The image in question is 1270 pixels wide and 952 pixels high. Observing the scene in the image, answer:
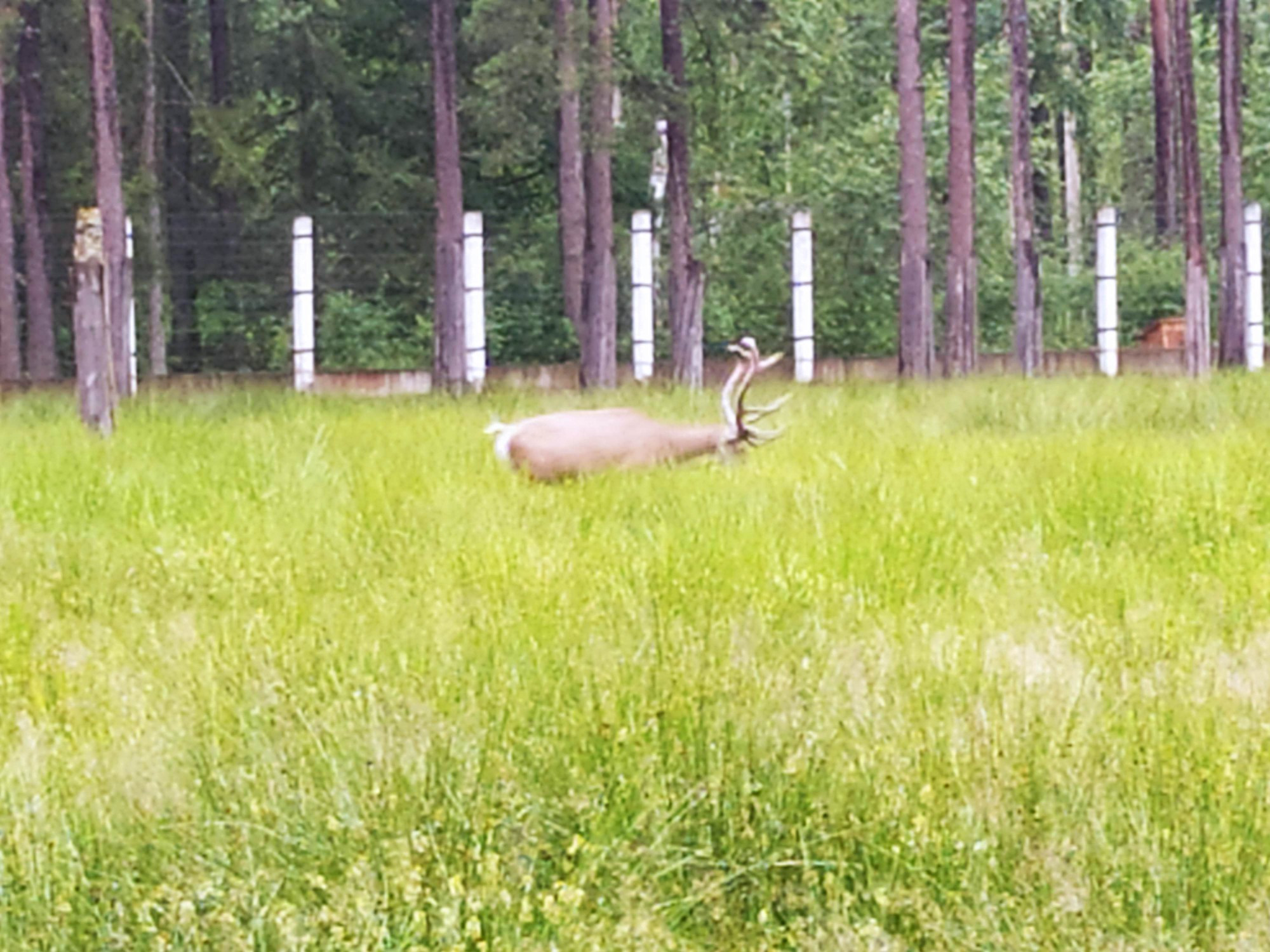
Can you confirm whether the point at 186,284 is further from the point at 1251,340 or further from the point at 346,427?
the point at 346,427

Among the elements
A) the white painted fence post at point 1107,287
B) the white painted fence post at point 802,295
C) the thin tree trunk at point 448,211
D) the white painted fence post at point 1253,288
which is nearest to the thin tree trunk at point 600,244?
the thin tree trunk at point 448,211

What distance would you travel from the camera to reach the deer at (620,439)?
8.62m

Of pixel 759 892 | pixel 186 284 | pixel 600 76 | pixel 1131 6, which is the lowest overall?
pixel 759 892

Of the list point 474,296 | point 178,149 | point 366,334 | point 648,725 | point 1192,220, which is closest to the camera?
point 648,725

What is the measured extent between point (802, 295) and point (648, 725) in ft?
71.1

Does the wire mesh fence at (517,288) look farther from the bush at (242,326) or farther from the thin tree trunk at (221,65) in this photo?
the thin tree trunk at (221,65)

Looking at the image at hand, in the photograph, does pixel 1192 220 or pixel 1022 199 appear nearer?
pixel 1192 220

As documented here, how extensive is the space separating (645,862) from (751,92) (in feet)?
122

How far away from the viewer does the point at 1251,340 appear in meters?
28.0

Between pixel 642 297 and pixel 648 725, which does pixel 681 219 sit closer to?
pixel 642 297

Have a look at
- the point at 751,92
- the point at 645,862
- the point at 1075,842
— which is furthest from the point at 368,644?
the point at 751,92

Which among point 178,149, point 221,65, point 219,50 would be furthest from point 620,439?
point 178,149

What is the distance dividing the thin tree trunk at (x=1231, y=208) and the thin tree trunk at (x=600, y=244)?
9.48 metres

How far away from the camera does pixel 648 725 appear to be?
143 inches
